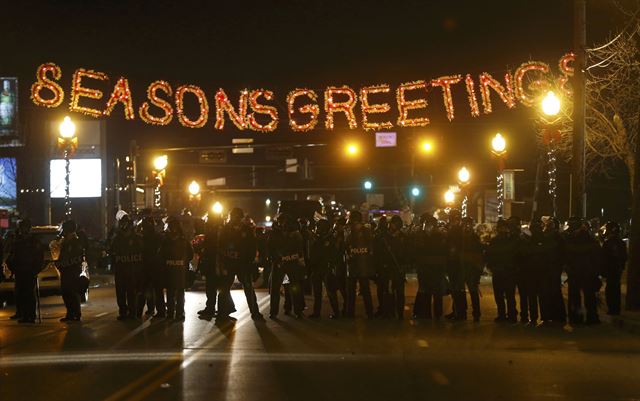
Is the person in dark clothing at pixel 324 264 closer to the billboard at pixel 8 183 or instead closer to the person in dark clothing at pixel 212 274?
the person in dark clothing at pixel 212 274

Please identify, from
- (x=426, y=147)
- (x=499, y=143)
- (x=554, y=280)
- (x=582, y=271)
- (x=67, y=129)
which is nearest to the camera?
(x=582, y=271)

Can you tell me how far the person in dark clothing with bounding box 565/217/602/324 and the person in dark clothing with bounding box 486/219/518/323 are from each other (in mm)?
924

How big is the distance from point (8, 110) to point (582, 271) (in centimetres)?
5257

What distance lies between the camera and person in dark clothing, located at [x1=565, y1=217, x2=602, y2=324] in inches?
657

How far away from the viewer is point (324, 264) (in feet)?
58.6

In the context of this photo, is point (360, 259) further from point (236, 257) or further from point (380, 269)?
point (236, 257)

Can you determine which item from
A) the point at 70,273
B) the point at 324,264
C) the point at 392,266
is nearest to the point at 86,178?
the point at 70,273

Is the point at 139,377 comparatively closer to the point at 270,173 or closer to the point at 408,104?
the point at 408,104

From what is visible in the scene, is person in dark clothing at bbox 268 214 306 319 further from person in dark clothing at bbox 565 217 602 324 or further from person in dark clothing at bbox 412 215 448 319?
person in dark clothing at bbox 565 217 602 324

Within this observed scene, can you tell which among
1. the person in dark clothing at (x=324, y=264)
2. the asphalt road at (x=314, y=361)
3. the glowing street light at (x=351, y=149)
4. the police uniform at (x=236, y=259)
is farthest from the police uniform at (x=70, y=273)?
the glowing street light at (x=351, y=149)

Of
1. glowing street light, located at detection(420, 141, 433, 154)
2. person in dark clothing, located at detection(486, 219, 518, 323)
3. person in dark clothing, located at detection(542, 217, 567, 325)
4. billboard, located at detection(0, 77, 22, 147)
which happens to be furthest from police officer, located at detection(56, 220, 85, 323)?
billboard, located at detection(0, 77, 22, 147)

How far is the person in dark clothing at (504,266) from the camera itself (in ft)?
55.5

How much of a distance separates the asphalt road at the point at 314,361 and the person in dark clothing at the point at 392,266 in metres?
0.77

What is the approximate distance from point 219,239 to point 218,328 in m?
2.07
